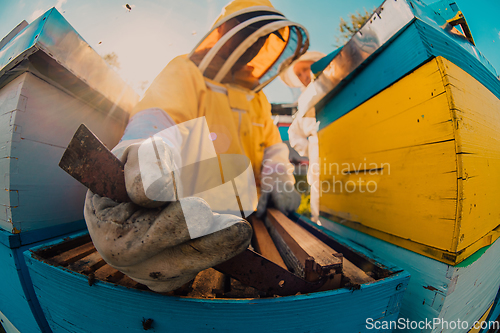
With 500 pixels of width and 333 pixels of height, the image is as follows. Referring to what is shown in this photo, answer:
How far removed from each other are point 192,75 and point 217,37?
1.35 feet

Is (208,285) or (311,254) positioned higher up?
(311,254)

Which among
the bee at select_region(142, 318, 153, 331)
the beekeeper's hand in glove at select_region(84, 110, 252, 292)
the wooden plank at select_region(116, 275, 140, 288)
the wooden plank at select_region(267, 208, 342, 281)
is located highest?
the beekeeper's hand in glove at select_region(84, 110, 252, 292)

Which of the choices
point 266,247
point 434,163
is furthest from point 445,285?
point 266,247

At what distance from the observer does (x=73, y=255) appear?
796mm

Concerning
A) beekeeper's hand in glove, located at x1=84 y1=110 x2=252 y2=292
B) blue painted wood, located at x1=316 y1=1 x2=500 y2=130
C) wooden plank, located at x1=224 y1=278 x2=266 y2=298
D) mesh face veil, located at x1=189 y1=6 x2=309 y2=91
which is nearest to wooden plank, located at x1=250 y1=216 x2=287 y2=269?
wooden plank, located at x1=224 y1=278 x2=266 y2=298

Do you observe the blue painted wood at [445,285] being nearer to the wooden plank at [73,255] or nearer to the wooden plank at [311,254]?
the wooden plank at [311,254]

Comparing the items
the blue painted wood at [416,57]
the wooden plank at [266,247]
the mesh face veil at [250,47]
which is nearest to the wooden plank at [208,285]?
the wooden plank at [266,247]

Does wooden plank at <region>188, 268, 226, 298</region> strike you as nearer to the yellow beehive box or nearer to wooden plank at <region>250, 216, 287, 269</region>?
wooden plank at <region>250, 216, 287, 269</region>

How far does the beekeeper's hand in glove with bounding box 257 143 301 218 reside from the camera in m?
1.61

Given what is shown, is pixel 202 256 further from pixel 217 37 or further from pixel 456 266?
pixel 217 37

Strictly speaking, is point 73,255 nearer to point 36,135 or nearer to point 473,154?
point 36,135

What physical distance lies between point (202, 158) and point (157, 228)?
3.17ft

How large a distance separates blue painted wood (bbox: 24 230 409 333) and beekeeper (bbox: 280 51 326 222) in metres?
1.16

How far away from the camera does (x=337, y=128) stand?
134cm
